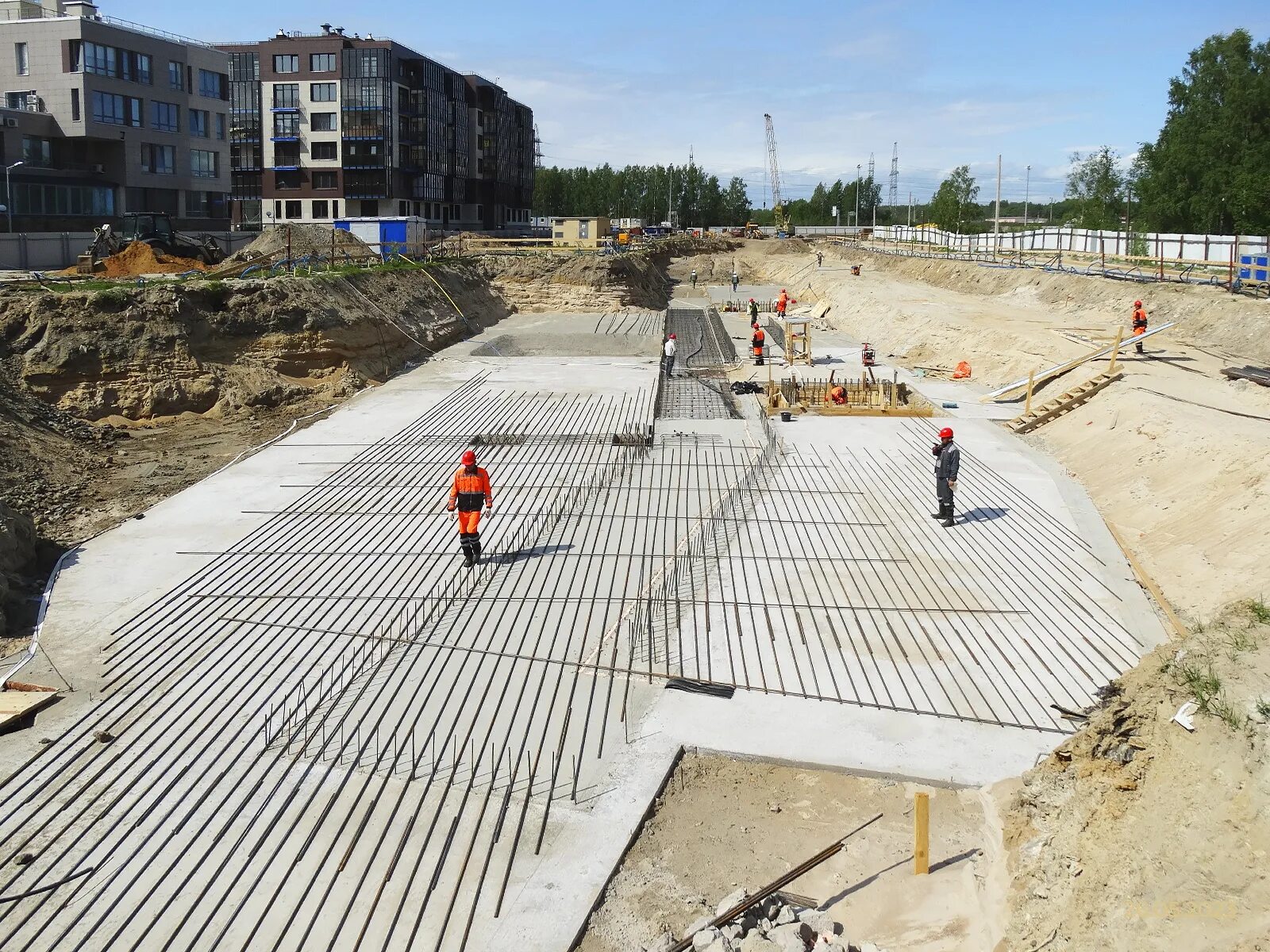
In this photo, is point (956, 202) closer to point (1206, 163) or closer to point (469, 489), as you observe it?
point (1206, 163)

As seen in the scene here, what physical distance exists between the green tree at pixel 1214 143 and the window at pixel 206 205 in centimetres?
4373

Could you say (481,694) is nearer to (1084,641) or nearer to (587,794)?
(587,794)

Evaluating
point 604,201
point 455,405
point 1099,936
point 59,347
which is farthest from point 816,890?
point 604,201

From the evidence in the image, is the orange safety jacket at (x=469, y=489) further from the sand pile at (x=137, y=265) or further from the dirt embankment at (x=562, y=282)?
the dirt embankment at (x=562, y=282)

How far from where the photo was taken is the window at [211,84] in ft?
146

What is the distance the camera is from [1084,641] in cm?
972

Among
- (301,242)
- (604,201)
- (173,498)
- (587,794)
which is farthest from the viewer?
(604,201)

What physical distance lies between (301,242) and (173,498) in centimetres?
2093

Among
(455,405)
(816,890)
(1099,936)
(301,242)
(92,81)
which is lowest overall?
(816,890)

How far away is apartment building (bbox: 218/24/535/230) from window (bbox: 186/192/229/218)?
24.5 ft

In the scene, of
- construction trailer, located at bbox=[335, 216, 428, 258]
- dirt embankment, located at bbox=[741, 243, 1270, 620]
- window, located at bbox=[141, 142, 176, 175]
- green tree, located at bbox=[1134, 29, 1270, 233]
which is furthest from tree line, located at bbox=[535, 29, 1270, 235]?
window, located at bbox=[141, 142, 176, 175]

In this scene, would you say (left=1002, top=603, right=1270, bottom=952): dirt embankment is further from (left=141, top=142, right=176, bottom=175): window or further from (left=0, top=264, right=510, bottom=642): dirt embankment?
(left=141, top=142, right=176, bottom=175): window

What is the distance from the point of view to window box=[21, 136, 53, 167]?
3718cm

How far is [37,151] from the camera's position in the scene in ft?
124
